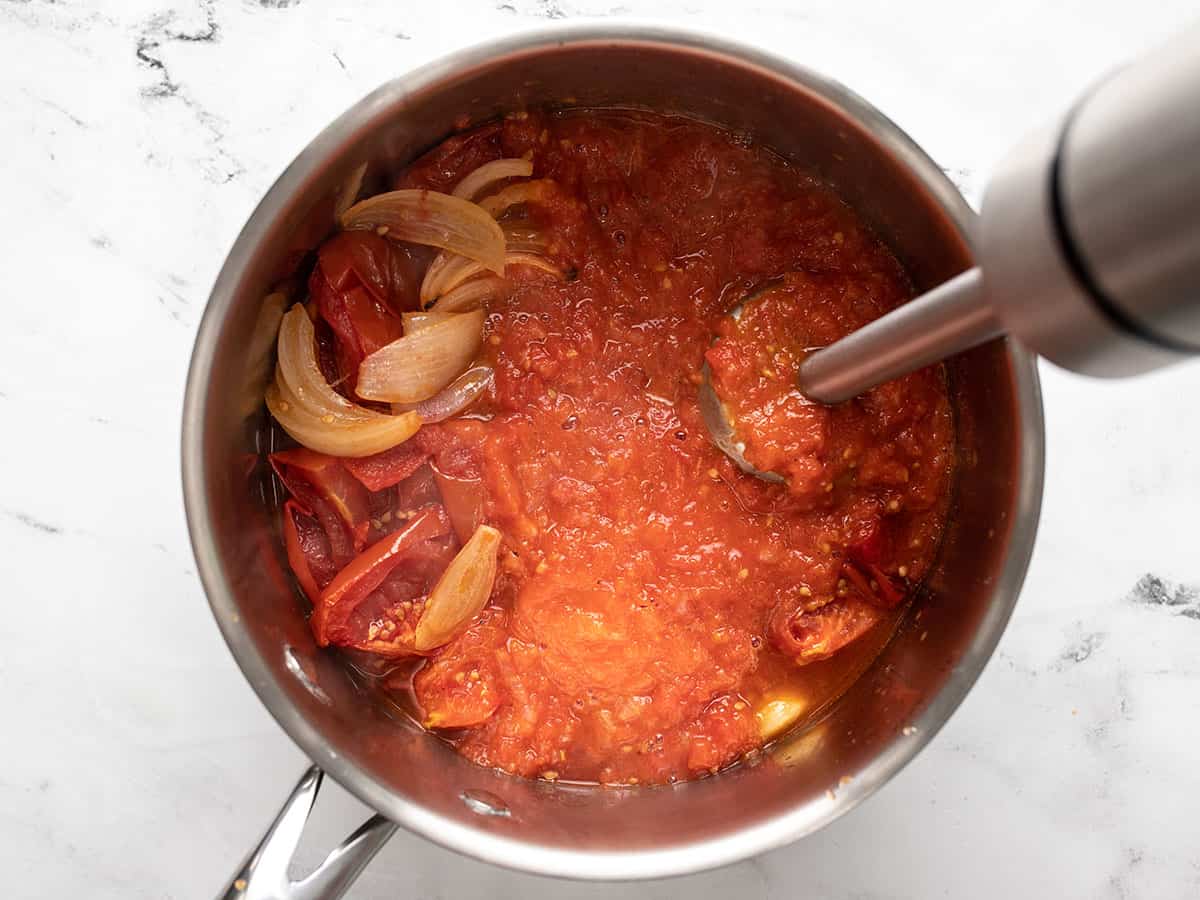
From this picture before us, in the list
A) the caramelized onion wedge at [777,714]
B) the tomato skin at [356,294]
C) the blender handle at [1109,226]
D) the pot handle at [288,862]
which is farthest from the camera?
the caramelized onion wedge at [777,714]

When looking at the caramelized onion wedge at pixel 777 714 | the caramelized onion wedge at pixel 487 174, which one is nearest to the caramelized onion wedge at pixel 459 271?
the caramelized onion wedge at pixel 487 174

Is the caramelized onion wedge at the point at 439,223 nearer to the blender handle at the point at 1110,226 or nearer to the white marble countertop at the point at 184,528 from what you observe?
the white marble countertop at the point at 184,528

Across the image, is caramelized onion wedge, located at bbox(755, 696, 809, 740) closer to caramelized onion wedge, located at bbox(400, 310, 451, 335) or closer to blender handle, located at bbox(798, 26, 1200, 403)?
caramelized onion wedge, located at bbox(400, 310, 451, 335)

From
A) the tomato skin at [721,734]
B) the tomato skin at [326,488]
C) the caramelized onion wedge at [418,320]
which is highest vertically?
the caramelized onion wedge at [418,320]

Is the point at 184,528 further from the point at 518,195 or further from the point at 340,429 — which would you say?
the point at 518,195

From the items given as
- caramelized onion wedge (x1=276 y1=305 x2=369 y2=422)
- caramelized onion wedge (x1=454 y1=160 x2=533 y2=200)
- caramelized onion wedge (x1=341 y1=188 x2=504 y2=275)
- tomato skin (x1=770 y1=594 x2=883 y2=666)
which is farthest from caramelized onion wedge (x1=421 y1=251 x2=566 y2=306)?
tomato skin (x1=770 y1=594 x2=883 y2=666)

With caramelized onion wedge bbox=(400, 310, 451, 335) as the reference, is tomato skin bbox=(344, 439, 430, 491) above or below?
below

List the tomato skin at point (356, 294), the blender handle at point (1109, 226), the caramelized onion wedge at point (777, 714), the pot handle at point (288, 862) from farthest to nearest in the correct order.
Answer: the caramelized onion wedge at point (777, 714), the tomato skin at point (356, 294), the pot handle at point (288, 862), the blender handle at point (1109, 226)
